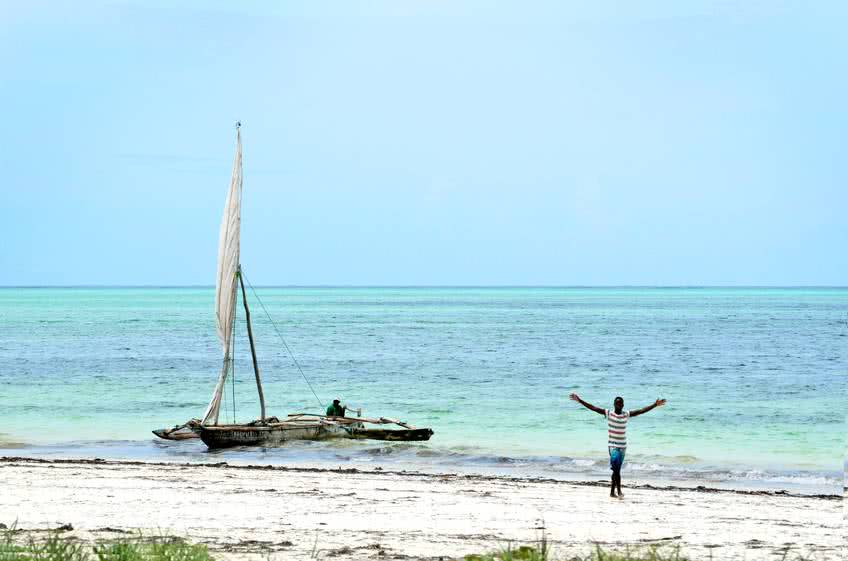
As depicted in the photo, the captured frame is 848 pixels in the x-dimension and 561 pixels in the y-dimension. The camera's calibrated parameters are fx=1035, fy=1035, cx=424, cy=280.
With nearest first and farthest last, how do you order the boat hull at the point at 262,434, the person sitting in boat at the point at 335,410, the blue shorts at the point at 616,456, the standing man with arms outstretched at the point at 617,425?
the standing man with arms outstretched at the point at 617,425
the blue shorts at the point at 616,456
the boat hull at the point at 262,434
the person sitting in boat at the point at 335,410

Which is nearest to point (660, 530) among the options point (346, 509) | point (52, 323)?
point (346, 509)

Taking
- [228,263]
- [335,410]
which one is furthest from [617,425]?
[335,410]

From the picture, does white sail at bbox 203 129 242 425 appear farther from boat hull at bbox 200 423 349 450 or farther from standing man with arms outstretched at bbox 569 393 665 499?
standing man with arms outstretched at bbox 569 393 665 499

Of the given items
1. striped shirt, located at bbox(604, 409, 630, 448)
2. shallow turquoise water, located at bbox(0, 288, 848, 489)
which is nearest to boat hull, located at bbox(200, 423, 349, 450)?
shallow turquoise water, located at bbox(0, 288, 848, 489)

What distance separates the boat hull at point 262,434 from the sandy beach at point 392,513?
4.63m

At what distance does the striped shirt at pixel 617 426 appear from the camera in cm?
1777

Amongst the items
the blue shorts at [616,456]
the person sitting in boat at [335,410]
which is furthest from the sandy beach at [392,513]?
the person sitting in boat at [335,410]

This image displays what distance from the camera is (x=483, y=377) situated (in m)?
54.0

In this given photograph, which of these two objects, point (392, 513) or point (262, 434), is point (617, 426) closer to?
point (392, 513)

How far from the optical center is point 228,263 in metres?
26.9

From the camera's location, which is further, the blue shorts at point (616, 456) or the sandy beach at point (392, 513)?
the blue shorts at point (616, 456)

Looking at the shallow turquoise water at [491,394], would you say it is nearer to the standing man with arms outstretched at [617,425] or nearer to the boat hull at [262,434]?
the boat hull at [262,434]

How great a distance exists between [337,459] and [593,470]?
21.3 feet

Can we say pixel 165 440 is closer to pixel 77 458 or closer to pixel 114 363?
pixel 77 458
